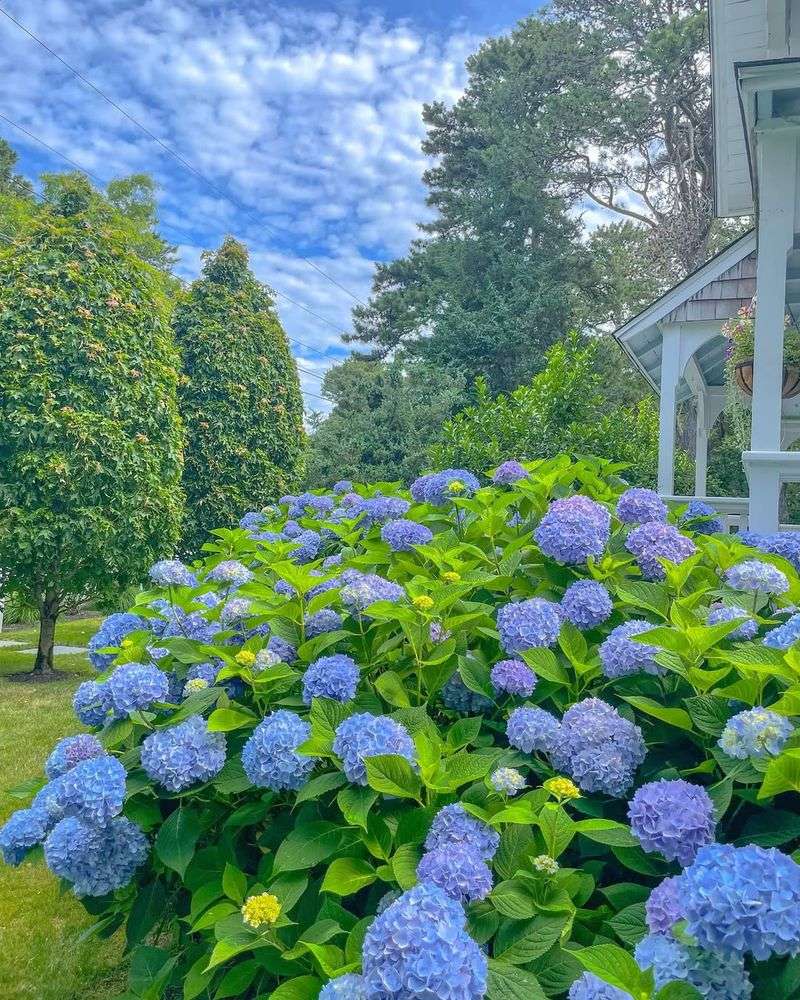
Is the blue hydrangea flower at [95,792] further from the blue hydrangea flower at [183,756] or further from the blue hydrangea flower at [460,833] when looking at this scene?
the blue hydrangea flower at [460,833]

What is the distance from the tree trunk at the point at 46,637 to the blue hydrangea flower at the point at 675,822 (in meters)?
7.36

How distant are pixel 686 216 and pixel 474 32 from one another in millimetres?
8489

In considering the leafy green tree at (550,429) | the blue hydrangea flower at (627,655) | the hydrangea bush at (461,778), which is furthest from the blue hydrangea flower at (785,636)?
the leafy green tree at (550,429)

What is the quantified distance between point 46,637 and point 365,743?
23.7 ft

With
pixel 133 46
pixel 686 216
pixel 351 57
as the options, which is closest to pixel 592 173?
pixel 686 216

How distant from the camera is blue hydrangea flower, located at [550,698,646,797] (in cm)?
113

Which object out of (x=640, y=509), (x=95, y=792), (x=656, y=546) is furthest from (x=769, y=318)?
(x=95, y=792)

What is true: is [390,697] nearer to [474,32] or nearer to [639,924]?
[639,924]

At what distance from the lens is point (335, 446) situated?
8984 millimetres

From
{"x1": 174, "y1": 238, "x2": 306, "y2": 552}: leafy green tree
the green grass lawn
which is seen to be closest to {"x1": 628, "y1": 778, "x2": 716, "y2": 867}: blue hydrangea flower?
the green grass lawn

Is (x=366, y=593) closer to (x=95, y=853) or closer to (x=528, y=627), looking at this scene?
(x=528, y=627)

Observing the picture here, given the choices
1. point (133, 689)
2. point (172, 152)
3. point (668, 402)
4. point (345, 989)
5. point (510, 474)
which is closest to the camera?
point (345, 989)

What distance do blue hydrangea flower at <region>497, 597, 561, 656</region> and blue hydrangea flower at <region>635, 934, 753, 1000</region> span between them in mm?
583

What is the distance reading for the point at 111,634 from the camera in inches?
71.4
